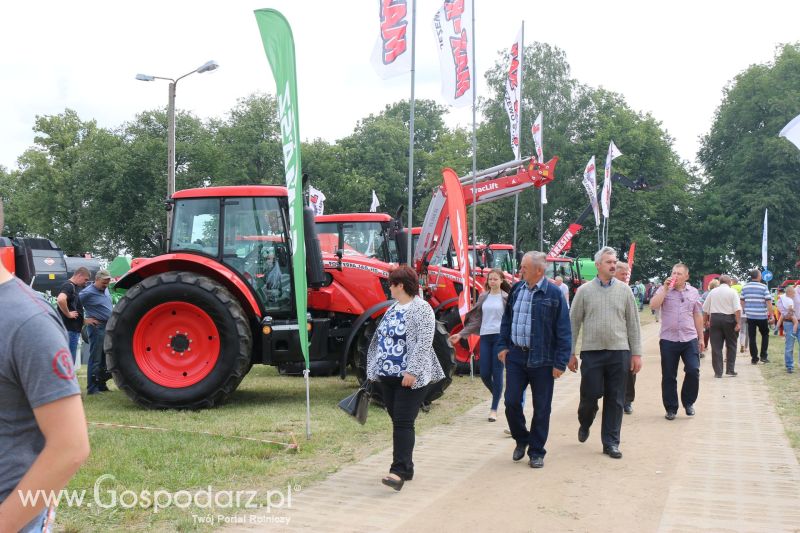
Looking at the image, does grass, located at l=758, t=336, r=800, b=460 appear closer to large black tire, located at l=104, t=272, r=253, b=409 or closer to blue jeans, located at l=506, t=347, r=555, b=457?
blue jeans, located at l=506, t=347, r=555, b=457

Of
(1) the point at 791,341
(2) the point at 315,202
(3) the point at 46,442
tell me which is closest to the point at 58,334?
(3) the point at 46,442

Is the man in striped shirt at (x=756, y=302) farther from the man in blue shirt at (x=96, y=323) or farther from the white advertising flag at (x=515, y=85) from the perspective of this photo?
the man in blue shirt at (x=96, y=323)

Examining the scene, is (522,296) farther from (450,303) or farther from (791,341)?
(791,341)

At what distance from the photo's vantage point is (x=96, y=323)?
10.3 metres

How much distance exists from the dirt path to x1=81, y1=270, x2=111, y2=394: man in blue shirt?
506 cm

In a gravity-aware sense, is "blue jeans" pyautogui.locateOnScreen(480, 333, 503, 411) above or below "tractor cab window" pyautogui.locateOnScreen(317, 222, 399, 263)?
below

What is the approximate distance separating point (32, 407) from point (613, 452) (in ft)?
18.7

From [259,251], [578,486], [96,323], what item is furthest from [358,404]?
[96,323]

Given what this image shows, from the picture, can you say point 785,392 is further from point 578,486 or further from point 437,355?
point 578,486

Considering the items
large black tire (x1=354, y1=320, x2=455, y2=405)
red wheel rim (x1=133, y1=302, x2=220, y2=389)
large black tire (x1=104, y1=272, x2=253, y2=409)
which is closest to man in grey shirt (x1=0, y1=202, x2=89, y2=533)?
large black tire (x1=354, y1=320, x2=455, y2=405)

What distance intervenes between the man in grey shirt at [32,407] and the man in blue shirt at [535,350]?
487 cm

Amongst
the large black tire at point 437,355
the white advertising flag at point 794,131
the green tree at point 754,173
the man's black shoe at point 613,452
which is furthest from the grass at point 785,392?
the green tree at point 754,173

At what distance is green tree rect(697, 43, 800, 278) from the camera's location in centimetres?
4175

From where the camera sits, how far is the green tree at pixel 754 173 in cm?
4175
